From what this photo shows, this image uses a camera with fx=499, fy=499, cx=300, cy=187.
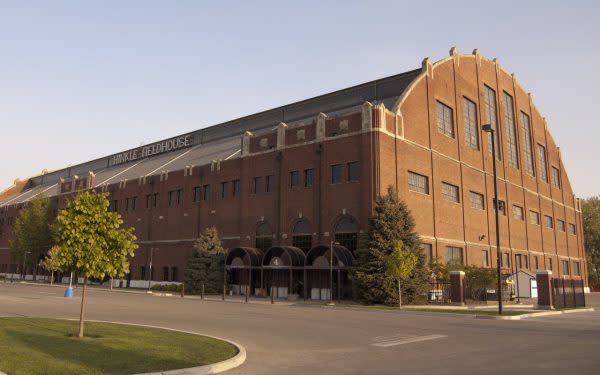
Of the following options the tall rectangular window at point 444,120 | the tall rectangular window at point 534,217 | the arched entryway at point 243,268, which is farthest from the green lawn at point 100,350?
the tall rectangular window at point 534,217

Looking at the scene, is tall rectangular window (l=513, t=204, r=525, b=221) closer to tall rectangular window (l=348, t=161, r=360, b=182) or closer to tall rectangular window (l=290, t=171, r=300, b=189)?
tall rectangular window (l=348, t=161, r=360, b=182)

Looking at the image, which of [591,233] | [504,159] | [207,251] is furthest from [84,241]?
[591,233]

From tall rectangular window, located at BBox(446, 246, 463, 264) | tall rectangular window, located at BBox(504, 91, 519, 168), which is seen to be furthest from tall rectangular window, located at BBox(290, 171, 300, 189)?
tall rectangular window, located at BBox(504, 91, 519, 168)

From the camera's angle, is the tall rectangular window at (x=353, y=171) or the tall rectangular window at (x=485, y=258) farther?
the tall rectangular window at (x=485, y=258)

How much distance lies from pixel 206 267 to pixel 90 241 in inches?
1229

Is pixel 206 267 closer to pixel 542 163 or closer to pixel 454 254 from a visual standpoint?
pixel 454 254

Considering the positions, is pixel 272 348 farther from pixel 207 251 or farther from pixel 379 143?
pixel 207 251

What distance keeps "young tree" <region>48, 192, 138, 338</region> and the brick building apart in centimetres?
2363

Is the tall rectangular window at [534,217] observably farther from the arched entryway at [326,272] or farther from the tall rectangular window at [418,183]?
the arched entryway at [326,272]

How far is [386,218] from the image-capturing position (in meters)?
34.9

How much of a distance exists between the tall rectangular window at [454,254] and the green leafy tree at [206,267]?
20.3m

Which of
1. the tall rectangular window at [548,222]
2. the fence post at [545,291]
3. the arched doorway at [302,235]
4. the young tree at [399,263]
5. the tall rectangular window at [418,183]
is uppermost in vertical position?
the tall rectangular window at [418,183]

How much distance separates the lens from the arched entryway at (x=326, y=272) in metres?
37.7

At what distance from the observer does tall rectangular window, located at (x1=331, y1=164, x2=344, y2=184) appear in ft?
134
